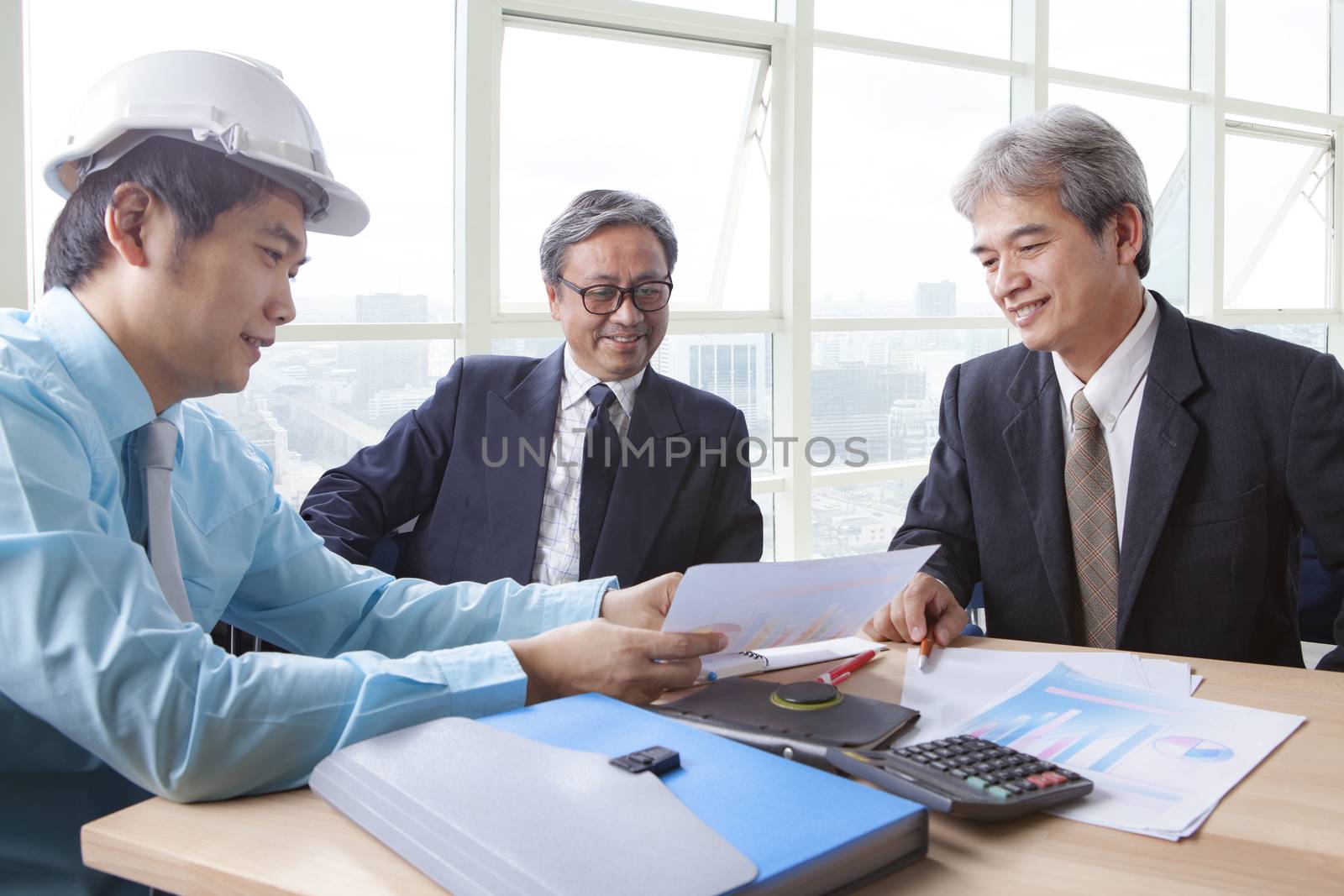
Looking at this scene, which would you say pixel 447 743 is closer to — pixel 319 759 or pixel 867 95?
pixel 319 759

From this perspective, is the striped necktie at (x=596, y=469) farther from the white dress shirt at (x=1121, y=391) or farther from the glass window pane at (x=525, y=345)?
the glass window pane at (x=525, y=345)

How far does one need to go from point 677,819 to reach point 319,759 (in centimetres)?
39

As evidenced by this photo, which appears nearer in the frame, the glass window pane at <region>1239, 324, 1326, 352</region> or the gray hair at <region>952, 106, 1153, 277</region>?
the gray hair at <region>952, 106, 1153, 277</region>

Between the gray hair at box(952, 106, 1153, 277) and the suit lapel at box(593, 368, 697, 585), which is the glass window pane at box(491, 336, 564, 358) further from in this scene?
the gray hair at box(952, 106, 1153, 277)

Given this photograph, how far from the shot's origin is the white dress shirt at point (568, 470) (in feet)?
7.52

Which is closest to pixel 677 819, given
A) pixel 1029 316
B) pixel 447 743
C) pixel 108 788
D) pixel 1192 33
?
pixel 447 743

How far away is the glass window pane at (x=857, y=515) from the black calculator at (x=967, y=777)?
370 cm

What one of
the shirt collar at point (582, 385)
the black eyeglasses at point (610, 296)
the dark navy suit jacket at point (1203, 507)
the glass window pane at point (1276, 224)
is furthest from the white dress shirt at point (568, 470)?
the glass window pane at point (1276, 224)

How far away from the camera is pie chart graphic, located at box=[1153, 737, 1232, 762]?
1.04 m

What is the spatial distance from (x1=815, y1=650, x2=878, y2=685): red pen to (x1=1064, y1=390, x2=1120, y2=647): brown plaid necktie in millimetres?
614

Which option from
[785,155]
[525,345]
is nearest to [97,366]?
[525,345]

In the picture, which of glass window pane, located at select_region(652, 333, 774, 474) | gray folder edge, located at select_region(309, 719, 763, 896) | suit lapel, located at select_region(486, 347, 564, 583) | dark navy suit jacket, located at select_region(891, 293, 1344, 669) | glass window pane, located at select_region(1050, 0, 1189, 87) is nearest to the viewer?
gray folder edge, located at select_region(309, 719, 763, 896)

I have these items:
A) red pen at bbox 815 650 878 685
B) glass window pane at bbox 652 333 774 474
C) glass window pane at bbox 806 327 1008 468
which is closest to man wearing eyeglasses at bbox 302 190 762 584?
red pen at bbox 815 650 878 685

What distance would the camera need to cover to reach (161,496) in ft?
3.93
